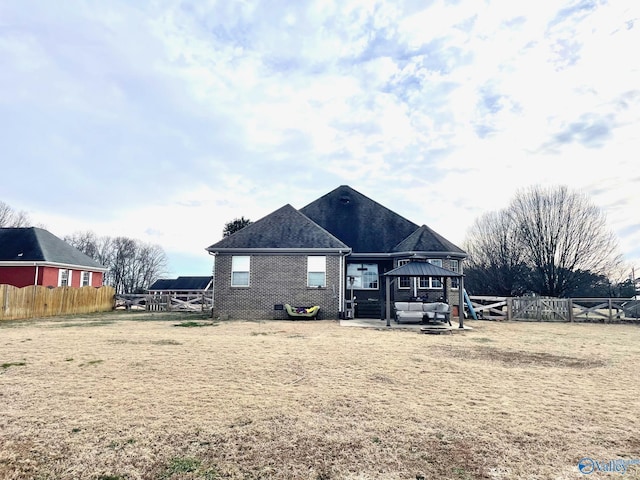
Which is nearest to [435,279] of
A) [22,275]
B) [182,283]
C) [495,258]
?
[495,258]

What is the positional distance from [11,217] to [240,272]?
4979 cm

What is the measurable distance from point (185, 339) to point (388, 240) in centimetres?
1481

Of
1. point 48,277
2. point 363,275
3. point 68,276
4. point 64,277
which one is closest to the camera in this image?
point 363,275

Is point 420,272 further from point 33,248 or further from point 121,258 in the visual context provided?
point 121,258

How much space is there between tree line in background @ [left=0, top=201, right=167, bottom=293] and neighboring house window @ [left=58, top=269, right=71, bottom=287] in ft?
130

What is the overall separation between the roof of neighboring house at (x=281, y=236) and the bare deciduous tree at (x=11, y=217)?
46790mm

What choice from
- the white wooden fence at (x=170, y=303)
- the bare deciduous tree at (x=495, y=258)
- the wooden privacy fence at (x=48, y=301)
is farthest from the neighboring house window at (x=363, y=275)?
the bare deciduous tree at (x=495, y=258)

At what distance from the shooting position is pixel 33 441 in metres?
4.06

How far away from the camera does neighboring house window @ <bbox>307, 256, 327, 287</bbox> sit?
19.2m

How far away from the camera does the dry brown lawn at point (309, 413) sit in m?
3.61

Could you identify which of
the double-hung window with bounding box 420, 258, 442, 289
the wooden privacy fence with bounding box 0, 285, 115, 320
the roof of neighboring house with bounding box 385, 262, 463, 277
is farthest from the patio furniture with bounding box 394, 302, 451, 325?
the wooden privacy fence with bounding box 0, 285, 115, 320

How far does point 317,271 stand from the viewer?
19.2 meters

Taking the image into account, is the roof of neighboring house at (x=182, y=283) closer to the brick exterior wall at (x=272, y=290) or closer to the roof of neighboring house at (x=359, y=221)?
the roof of neighboring house at (x=359, y=221)

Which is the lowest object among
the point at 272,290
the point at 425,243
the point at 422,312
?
the point at 422,312
